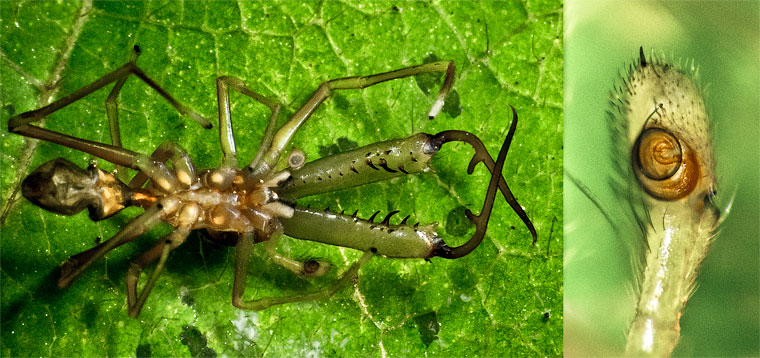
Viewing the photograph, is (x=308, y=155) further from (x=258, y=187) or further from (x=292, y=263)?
(x=292, y=263)

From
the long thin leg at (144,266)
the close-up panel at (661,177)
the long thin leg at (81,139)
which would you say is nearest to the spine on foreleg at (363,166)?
the long thin leg at (144,266)

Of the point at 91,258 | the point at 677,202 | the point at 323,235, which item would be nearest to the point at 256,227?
the point at 323,235

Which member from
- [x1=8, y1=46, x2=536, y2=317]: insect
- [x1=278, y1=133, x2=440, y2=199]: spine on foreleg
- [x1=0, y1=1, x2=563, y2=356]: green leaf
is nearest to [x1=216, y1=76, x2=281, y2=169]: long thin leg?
[x1=8, y1=46, x2=536, y2=317]: insect

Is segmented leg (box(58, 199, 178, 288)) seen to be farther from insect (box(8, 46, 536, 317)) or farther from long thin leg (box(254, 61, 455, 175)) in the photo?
long thin leg (box(254, 61, 455, 175))

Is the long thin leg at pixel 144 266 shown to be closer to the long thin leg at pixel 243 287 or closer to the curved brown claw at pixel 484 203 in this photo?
the long thin leg at pixel 243 287

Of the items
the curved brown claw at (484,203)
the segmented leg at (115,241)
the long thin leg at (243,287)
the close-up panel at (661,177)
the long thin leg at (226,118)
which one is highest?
the close-up panel at (661,177)

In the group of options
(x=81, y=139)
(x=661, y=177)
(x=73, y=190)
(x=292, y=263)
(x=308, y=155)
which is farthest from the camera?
(x=661, y=177)

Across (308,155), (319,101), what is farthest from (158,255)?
(319,101)
